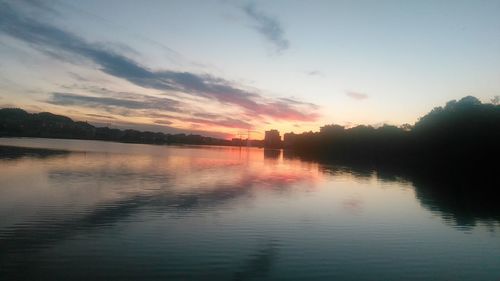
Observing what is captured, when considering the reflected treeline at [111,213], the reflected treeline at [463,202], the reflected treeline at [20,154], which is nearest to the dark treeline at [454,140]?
the reflected treeline at [463,202]

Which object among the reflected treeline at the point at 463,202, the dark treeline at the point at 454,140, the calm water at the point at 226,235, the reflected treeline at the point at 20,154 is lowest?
the reflected treeline at the point at 463,202

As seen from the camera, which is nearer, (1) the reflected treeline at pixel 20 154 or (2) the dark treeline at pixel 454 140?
(1) the reflected treeline at pixel 20 154

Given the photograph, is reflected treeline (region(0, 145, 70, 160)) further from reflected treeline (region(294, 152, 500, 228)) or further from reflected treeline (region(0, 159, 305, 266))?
reflected treeline (region(294, 152, 500, 228))

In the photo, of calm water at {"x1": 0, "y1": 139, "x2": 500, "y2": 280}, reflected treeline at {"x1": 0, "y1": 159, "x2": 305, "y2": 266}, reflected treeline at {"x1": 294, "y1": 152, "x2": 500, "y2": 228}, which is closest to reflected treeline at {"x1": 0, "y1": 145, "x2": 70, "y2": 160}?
reflected treeline at {"x1": 0, "y1": 159, "x2": 305, "y2": 266}

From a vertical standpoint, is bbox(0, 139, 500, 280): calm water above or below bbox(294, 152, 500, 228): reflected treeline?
above

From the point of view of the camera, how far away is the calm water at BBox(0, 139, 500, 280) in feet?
48.1

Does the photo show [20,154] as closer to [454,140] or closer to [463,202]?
[463,202]

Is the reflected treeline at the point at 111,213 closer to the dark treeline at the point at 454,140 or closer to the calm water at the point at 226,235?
the calm water at the point at 226,235

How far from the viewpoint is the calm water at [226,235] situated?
14656 millimetres

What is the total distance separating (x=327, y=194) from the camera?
131ft

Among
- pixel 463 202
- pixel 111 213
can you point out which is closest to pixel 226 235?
pixel 111 213

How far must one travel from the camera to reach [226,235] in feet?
65.5

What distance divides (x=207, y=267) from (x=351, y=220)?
15.1m

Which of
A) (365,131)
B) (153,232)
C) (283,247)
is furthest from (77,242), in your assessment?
(365,131)
